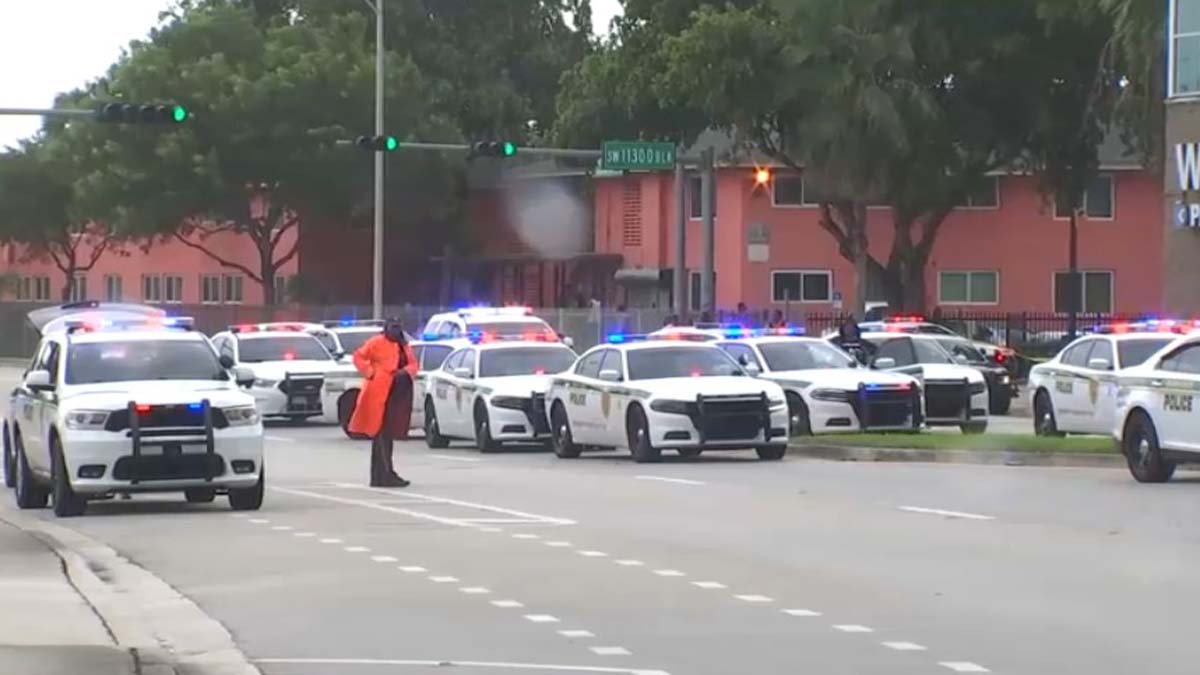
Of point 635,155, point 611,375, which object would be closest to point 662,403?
point 611,375

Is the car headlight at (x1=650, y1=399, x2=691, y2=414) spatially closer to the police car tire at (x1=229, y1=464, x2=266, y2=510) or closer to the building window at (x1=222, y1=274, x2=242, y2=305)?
the police car tire at (x1=229, y1=464, x2=266, y2=510)

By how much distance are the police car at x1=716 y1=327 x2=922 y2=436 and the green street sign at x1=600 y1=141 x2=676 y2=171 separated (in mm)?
13842

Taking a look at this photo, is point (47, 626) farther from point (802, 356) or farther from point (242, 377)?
point (802, 356)

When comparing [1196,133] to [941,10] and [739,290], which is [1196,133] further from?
[739,290]

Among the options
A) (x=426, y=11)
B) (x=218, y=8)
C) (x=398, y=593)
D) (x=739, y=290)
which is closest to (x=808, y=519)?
(x=398, y=593)

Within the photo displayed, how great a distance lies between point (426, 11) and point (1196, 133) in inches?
Answer: 1768

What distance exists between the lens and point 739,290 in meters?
69.0

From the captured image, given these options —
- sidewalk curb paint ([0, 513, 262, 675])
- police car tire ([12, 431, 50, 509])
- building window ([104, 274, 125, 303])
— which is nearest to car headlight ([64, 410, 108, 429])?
sidewalk curb paint ([0, 513, 262, 675])

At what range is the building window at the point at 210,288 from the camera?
88.7 metres

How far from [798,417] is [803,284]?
123 ft

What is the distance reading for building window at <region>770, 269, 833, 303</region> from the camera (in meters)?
69.8

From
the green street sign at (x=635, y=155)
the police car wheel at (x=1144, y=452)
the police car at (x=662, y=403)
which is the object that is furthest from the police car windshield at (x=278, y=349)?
the police car wheel at (x=1144, y=452)

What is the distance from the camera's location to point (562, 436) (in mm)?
32156

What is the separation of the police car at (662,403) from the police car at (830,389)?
1.09 m
